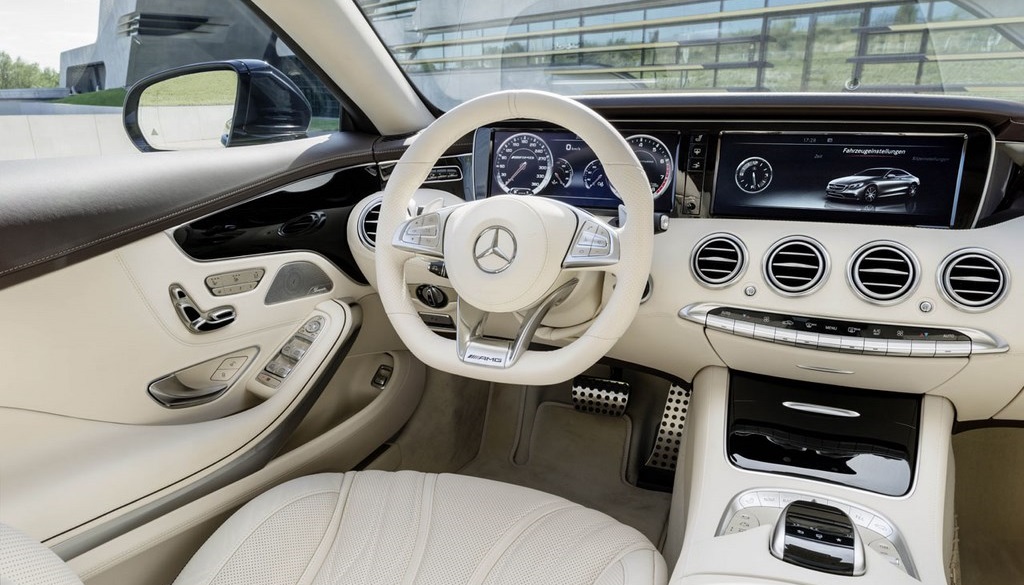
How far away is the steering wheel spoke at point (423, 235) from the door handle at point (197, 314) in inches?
19.1

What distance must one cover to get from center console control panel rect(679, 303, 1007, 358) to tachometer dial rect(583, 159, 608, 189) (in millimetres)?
351

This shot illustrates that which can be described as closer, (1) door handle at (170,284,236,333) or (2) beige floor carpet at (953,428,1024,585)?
(1) door handle at (170,284,236,333)

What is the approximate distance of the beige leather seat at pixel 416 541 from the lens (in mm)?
1147

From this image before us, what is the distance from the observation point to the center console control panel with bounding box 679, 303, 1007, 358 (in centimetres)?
130

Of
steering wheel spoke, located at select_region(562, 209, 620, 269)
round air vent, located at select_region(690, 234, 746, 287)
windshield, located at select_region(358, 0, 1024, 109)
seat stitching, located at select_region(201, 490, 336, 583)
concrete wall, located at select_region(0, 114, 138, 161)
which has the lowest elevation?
seat stitching, located at select_region(201, 490, 336, 583)

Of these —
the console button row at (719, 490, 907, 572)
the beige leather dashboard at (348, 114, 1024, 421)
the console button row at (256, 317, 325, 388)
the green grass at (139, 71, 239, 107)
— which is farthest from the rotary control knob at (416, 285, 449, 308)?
Answer: the console button row at (719, 490, 907, 572)

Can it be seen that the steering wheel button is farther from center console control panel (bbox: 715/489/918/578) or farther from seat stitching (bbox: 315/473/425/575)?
seat stitching (bbox: 315/473/425/575)

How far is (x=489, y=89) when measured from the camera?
1.96 metres

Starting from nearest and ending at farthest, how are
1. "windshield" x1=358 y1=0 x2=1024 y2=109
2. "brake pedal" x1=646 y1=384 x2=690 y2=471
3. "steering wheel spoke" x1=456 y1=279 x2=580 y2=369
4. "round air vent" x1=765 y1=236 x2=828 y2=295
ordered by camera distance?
"steering wheel spoke" x1=456 y1=279 x2=580 y2=369, "round air vent" x1=765 y1=236 x2=828 y2=295, "windshield" x1=358 y1=0 x2=1024 y2=109, "brake pedal" x1=646 y1=384 x2=690 y2=471

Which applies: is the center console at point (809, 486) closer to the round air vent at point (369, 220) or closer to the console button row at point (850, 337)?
the console button row at point (850, 337)

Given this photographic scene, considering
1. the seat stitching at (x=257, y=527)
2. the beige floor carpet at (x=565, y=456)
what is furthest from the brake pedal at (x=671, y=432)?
the seat stitching at (x=257, y=527)

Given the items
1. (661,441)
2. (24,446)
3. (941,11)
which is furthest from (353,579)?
(941,11)

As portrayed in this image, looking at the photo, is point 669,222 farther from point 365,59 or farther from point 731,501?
point 365,59

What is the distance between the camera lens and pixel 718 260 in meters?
1.46
